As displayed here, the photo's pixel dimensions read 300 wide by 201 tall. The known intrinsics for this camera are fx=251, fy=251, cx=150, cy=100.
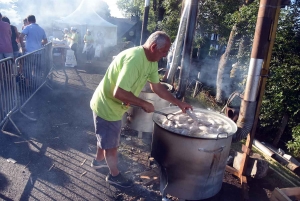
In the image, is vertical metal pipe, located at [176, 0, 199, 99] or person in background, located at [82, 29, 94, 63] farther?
person in background, located at [82, 29, 94, 63]

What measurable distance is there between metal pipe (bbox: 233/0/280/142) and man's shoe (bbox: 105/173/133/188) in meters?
1.79

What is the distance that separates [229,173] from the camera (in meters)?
4.48

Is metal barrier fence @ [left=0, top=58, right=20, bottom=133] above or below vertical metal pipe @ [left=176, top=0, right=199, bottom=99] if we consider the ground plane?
below

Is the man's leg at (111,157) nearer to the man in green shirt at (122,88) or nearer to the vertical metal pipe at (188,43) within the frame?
the man in green shirt at (122,88)

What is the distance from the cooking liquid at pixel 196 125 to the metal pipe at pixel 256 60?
1.17 feet

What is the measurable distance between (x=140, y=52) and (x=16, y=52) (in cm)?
689

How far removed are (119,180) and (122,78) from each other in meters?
1.72

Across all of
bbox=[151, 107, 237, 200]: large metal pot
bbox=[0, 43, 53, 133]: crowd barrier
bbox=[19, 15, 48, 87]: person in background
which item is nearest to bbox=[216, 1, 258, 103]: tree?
bbox=[151, 107, 237, 200]: large metal pot

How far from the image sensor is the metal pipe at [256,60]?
3592mm

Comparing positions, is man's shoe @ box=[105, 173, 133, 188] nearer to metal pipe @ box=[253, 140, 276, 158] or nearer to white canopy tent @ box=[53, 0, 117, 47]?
metal pipe @ box=[253, 140, 276, 158]

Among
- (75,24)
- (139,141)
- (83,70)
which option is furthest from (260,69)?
(75,24)

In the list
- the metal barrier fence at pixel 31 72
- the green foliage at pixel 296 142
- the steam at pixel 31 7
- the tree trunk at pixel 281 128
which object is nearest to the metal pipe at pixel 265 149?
the green foliage at pixel 296 142

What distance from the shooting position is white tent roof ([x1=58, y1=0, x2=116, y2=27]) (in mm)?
19656

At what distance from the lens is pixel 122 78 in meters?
2.89
